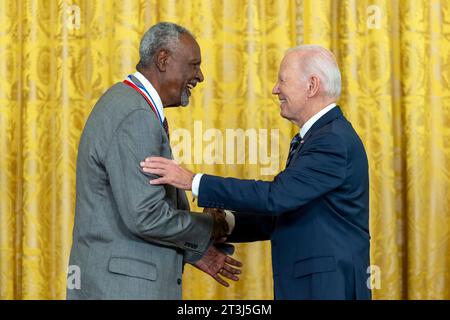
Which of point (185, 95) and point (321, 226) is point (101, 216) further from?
point (321, 226)

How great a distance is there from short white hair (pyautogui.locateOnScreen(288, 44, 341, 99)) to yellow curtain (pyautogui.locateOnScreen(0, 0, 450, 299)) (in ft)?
3.96

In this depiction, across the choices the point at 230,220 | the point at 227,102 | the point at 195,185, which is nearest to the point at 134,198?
the point at 195,185

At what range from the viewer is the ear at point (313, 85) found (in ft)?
7.40

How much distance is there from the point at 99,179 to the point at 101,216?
11cm

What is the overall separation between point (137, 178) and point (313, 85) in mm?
623

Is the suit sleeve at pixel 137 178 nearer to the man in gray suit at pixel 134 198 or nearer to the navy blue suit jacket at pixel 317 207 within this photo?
the man in gray suit at pixel 134 198

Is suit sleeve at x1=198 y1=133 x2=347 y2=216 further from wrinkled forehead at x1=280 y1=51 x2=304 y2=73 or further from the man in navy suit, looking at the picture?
wrinkled forehead at x1=280 y1=51 x2=304 y2=73

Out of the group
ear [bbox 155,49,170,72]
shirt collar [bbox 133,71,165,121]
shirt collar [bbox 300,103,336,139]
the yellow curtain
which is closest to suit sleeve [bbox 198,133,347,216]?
shirt collar [bbox 300,103,336,139]

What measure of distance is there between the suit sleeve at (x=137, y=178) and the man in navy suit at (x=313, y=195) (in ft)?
0.12

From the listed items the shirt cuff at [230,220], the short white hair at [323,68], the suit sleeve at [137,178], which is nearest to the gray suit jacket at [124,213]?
the suit sleeve at [137,178]

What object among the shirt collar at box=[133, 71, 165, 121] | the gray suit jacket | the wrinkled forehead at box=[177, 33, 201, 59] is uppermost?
the wrinkled forehead at box=[177, 33, 201, 59]

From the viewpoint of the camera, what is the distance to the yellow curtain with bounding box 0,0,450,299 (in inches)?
137

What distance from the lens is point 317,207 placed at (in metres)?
2.20
